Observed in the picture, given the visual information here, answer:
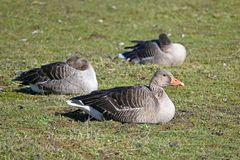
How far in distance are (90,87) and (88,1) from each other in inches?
560

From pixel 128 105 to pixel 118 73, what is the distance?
4.64m

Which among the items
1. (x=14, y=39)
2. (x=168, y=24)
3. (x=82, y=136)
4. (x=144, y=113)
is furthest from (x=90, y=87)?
(x=168, y=24)

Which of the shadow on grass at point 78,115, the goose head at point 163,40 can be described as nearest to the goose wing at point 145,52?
the goose head at point 163,40

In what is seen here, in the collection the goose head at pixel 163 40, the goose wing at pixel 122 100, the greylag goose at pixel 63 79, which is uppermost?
the goose wing at pixel 122 100

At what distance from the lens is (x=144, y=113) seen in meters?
10.8

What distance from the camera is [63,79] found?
1311 cm

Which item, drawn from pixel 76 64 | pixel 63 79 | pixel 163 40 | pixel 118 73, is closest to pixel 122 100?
pixel 63 79

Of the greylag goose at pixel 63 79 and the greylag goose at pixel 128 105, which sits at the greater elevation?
the greylag goose at pixel 128 105

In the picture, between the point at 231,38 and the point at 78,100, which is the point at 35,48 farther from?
the point at 78,100

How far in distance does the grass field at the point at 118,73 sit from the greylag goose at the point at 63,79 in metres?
0.23

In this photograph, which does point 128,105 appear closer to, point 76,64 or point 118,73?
point 76,64

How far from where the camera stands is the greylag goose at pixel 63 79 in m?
13.1

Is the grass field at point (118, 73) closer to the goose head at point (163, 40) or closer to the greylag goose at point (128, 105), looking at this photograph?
the greylag goose at point (128, 105)

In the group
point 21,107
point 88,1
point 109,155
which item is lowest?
point 88,1
